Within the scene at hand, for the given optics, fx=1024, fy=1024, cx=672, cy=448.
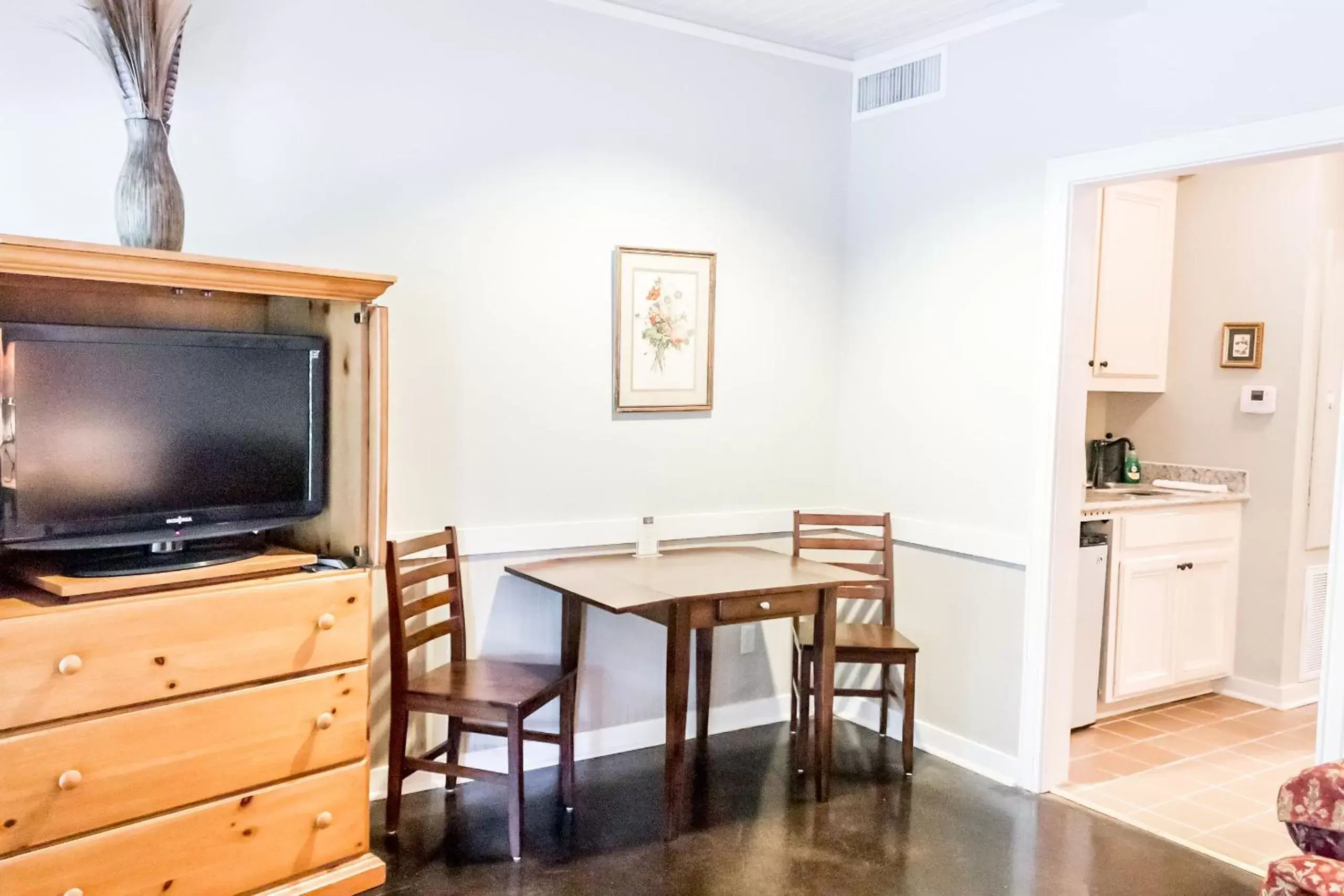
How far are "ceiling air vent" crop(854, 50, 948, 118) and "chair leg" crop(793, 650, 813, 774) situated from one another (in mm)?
2125

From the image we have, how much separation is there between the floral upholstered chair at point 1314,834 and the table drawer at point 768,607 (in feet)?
4.77

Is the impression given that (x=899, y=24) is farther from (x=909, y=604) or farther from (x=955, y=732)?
A: (x=955, y=732)

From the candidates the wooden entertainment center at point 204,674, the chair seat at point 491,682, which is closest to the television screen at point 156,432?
the wooden entertainment center at point 204,674

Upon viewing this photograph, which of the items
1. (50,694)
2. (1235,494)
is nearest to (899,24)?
(1235,494)

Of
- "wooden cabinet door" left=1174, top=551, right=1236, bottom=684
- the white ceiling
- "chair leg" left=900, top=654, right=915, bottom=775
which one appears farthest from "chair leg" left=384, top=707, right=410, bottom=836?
"wooden cabinet door" left=1174, top=551, right=1236, bottom=684

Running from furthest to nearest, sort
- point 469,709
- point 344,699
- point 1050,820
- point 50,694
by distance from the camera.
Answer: point 1050,820, point 469,709, point 344,699, point 50,694

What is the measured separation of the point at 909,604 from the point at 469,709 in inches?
73.1

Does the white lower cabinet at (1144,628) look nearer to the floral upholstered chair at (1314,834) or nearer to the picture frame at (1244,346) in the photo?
the picture frame at (1244,346)

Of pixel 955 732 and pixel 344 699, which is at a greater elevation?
pixel 344 699

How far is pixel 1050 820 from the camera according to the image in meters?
3.29

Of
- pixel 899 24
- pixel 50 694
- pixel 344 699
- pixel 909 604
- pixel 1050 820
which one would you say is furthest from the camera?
pixel 909 604

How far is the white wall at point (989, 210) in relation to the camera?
9.48 feet

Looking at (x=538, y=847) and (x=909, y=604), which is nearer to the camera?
(x=538, y=847)

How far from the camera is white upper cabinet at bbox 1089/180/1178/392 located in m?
4.32
